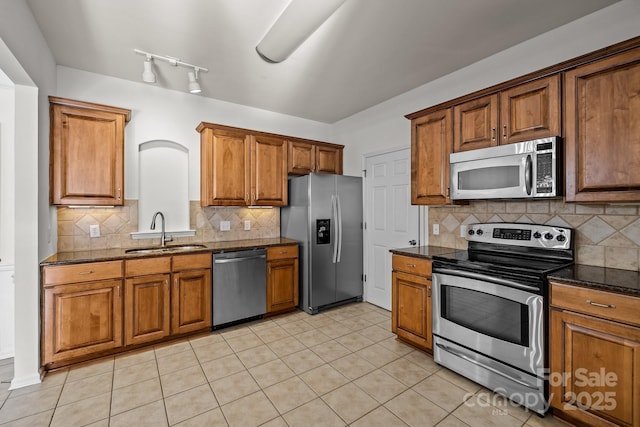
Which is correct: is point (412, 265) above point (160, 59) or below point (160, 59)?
below

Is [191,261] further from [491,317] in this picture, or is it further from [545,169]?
[545,169]

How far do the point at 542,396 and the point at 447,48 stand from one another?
110 inches

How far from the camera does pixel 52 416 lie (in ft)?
6.27

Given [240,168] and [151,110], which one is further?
[240,168]

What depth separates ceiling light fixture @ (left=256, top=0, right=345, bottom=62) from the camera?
6.19 feet

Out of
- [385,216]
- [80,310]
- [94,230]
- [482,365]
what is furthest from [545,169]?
[94,230]

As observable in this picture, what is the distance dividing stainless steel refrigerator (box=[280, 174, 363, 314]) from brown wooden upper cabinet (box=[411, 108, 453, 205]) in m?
1.16

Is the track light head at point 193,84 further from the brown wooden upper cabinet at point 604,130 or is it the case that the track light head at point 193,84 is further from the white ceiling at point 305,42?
the brown wooden upper cabinet at point 604,130

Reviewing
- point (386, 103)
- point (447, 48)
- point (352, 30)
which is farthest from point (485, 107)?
point (386, 103)

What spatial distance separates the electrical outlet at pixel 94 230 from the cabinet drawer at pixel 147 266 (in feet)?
2.31

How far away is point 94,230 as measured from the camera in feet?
10.0

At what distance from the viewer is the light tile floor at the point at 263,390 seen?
1.89 m

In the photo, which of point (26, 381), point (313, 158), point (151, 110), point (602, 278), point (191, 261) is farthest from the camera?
point (313, 158)

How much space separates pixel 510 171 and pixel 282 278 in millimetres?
2685
